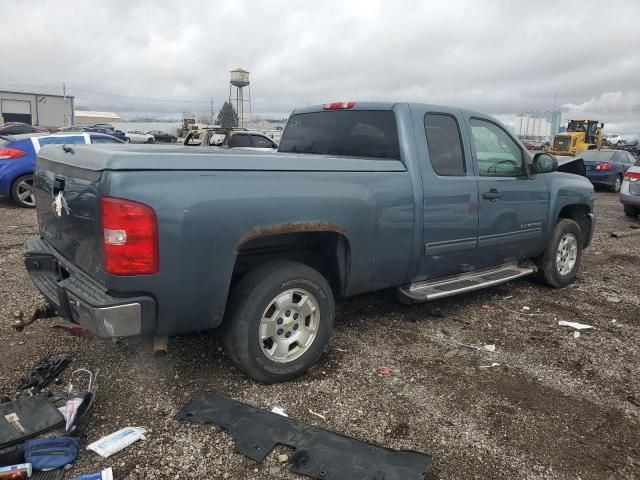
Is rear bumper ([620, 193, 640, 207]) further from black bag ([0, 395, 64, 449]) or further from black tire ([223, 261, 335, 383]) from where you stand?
black bag ([0, 395, 64, 449])

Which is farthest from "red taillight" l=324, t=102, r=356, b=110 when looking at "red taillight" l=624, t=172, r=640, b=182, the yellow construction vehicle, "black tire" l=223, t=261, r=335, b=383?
the yellow construction vehicle

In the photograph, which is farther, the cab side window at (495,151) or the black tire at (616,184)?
the black tire at (616,184)

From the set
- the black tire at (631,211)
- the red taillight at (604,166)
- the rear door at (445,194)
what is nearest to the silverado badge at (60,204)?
the rear door at (445,194)

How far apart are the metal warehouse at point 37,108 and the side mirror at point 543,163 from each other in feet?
264

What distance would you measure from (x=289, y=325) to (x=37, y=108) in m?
86.6

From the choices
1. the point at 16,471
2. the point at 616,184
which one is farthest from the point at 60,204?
the point at 616,184

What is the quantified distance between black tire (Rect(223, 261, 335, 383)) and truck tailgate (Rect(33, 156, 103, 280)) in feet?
2.77

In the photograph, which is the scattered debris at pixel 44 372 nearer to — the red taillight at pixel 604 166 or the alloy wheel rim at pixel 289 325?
the alloy wheel rim at pixel 289 325

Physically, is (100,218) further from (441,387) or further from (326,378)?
(441,387)

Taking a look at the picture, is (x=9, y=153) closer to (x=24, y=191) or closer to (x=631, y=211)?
(x=24, y=191)

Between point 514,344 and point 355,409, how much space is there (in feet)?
5.91

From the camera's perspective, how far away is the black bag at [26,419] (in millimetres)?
2574

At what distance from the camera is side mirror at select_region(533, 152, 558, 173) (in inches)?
196

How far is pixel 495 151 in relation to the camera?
15.7 ft
